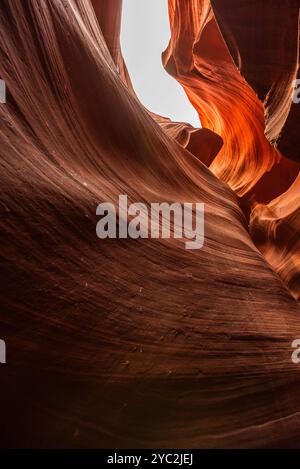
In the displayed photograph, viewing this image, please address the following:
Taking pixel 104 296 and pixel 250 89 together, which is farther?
pixel 250 89

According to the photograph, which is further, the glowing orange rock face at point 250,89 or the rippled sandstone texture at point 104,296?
the glowing orange rock face at point 250,89

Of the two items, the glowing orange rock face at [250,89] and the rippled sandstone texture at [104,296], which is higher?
the glowing orange rock face at [250,89]

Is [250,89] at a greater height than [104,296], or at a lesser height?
greater

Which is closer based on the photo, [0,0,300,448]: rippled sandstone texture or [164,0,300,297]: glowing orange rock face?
[0,0,300,448]: rippled sandstone texture

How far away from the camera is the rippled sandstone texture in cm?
139

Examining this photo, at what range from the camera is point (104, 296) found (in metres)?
1.66

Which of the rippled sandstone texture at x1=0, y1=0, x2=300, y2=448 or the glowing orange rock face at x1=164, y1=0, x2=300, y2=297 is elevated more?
the glowing orange rock face at x1=164, y1=0, x2=300, y2=297

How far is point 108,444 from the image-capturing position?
55.1 inches

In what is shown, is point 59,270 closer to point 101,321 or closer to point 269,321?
point 101,321

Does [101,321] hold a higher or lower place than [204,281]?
lower

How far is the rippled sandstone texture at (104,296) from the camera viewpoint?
139 centimetres

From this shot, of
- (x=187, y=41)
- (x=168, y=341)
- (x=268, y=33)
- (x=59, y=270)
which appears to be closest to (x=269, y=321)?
(x=168, y=341)
